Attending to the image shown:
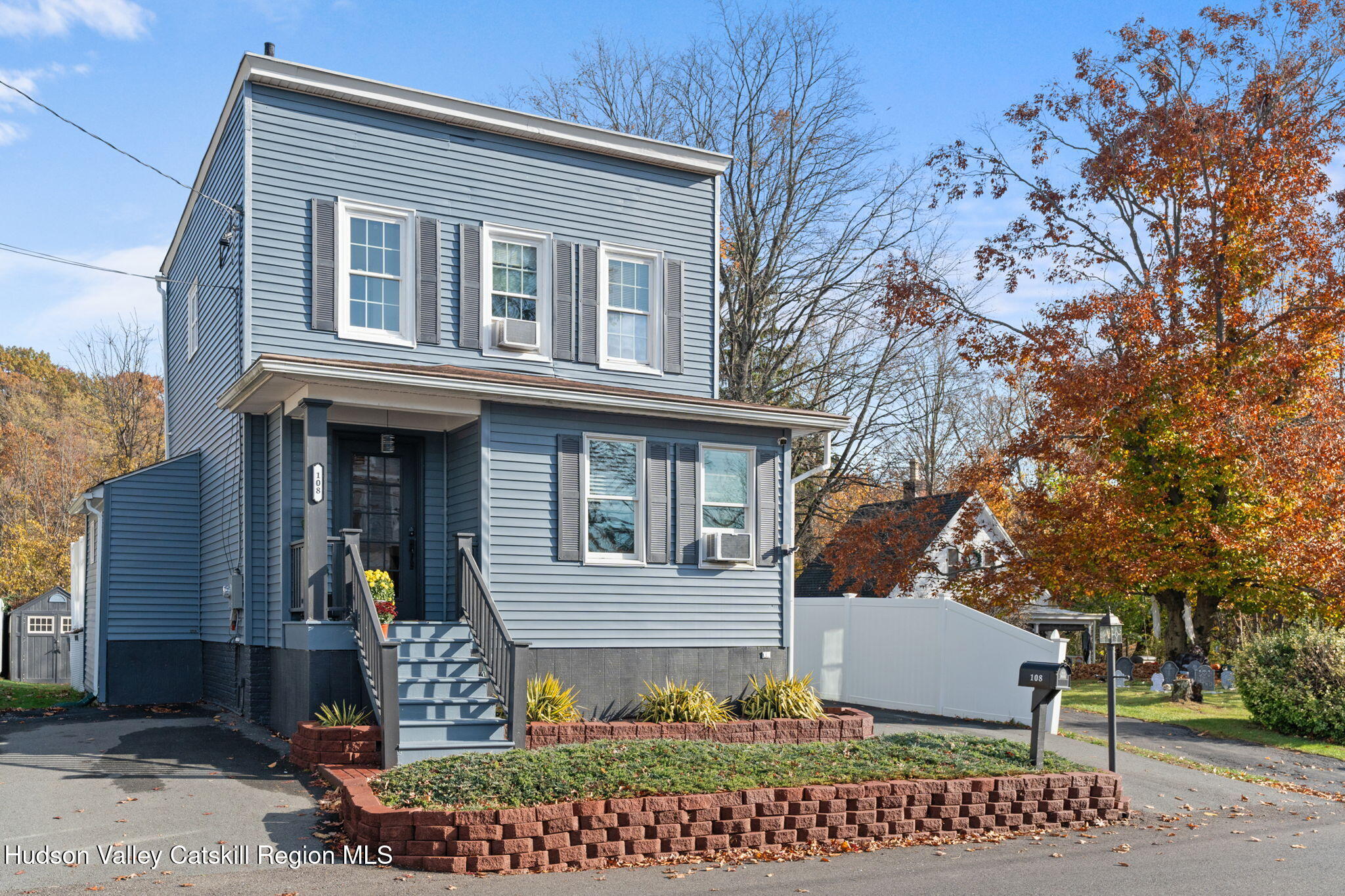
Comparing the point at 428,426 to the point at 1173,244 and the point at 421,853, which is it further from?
the point at 1173,244

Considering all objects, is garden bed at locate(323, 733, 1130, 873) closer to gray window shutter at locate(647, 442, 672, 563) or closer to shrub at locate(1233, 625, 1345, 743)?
gray window shutter at locate(647, 442, 672, 563)

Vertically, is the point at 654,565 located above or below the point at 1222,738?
above

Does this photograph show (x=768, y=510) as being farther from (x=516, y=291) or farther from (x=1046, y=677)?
(x=1046, y=677)

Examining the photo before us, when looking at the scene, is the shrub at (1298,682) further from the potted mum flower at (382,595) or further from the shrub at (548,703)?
the potted mum flower at (382,595)

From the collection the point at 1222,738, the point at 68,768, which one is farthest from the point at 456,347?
the point at 1222,738

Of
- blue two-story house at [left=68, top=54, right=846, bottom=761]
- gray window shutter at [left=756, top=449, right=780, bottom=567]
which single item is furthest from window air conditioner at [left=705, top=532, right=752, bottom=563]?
gray window shutter at [left=756, top=449, right=780, bottom=567]

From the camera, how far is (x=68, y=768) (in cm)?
1012

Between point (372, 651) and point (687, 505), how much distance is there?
4677mm

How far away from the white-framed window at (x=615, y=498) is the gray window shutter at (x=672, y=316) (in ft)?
6.86

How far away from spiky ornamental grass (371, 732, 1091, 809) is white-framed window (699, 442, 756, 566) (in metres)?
3.86

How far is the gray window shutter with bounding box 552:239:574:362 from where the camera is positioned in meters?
14.7

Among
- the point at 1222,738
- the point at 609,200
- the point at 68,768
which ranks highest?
the point at 609,200

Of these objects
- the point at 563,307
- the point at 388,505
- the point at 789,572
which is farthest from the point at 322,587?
the point at 789,572

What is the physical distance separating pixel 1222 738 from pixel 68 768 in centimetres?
1449
